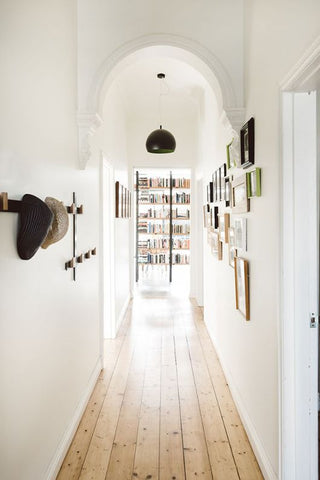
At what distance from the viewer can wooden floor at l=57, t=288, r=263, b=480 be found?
196cm

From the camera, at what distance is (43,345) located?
1.74 metres

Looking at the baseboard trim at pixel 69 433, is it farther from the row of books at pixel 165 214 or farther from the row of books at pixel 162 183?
the row of books at pixel 162 183

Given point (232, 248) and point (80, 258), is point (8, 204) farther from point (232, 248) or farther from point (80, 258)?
point (232, 248)

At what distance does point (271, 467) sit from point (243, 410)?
63cm

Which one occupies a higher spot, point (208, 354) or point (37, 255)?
point (37, 255)

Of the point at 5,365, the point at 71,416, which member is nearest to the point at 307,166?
the point at 5,365

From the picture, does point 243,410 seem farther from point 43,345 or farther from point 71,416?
point 43,345

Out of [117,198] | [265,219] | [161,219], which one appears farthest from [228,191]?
[161,219]

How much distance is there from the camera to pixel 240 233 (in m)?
2.53

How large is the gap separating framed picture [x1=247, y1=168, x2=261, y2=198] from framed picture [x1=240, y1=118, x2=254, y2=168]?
0.09m

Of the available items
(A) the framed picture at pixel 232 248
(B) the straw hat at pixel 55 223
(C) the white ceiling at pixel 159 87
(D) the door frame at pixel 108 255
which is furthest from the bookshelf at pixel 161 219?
(B) the straw hat at pixel 55 223

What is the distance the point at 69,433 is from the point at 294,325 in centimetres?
156

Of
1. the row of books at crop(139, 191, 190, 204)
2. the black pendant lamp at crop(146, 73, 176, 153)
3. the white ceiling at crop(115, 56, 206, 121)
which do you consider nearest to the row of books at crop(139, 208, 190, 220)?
the row of books at crop(139, 191, 190, 204)

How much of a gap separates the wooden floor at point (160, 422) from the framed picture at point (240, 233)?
1.23 metres
